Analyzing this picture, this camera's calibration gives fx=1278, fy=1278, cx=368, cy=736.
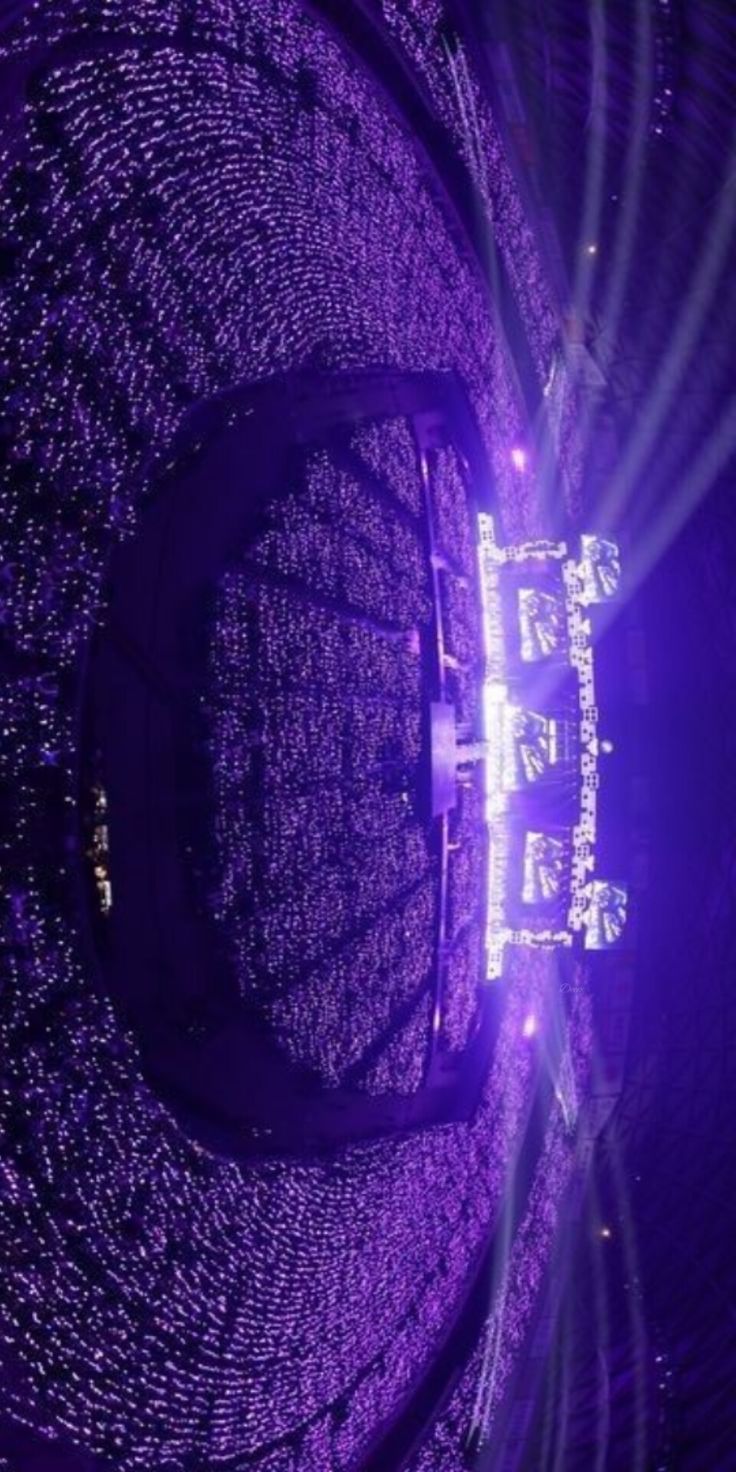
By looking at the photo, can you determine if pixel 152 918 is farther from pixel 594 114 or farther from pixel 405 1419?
pixel 594 114

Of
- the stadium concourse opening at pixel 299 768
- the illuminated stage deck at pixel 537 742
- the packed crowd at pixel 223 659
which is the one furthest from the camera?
the illuminated stage deck at pixel 537 742

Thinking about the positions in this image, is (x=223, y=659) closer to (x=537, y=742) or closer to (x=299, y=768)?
(x=299, y=768)

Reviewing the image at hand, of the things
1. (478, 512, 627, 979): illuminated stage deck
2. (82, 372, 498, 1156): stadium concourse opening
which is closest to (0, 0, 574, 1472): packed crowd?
(82, 372, 498, 1156): stadium concourse opening

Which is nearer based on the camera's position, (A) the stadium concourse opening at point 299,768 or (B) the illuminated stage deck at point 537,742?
(A) the stadium concourse opening at point 299,768

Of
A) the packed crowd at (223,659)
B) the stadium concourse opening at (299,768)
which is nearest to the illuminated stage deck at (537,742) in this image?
the stadium concourse opening at (299,768)

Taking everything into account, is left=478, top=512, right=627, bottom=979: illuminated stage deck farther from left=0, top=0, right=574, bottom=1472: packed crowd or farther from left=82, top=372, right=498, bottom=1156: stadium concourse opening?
left=0, top=0, right=574, bottom=1472: packed crowd

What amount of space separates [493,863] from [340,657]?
2.18 metres

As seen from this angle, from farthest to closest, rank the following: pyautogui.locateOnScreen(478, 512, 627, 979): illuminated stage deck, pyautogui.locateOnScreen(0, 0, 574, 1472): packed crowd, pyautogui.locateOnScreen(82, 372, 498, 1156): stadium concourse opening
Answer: pyautogui.locateOnScreen(478, 512, 627, 979): illuminated stage deck
pyautogui.locateOnScreen(82, 372, 498, 1156): stadium concourse opening
pyautogui.locateOnScreen(0, 0, 574, 1472): packed crowd

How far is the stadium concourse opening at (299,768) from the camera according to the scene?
2.79 m

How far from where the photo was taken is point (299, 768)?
3684mm

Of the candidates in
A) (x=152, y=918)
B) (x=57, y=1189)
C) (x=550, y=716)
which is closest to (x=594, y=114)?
(x=550, y=716)

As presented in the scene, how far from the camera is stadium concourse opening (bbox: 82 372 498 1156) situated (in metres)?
2.79

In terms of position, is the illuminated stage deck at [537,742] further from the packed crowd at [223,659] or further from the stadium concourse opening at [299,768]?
the packed crowd at [223,659]

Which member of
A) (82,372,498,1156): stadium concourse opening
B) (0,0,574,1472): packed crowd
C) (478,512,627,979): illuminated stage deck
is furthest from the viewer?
(478,512,627,979): illuminated stage deck
